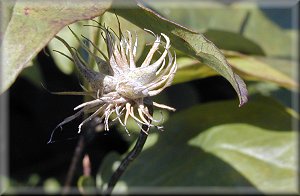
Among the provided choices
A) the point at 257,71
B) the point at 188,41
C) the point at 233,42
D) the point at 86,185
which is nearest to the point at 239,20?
the point at 233,42

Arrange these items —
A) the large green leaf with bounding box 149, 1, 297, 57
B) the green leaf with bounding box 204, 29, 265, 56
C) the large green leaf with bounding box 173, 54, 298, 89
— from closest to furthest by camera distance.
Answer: the large green leaf with bounding box 173, 54, 298, 89
the green leaf with bounding box 204, 29, 265, 56
the large green leaf with bounding box 149, 1, 297, 57

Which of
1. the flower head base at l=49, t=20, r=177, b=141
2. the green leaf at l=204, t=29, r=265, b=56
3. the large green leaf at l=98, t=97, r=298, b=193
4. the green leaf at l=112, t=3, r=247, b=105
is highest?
the green leaf at l=112, t=3, r=247, b=105

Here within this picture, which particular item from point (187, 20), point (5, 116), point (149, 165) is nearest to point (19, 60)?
point (149, 165)

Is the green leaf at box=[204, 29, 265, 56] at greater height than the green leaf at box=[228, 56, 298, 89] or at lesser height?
lesser

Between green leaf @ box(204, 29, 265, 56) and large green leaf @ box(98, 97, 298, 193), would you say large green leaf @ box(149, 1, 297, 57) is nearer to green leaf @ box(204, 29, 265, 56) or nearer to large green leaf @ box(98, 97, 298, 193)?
green leaf @ box(204, 29, 265, 56)

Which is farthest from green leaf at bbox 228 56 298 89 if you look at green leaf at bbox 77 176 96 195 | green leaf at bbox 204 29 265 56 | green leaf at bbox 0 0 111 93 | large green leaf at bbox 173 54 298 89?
green leaf at bbox 0 0 111 93

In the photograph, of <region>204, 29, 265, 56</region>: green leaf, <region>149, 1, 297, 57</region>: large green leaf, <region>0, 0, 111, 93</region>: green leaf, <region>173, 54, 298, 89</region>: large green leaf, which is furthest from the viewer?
<region>149, 1, 297, 57</region>: large green leaf
